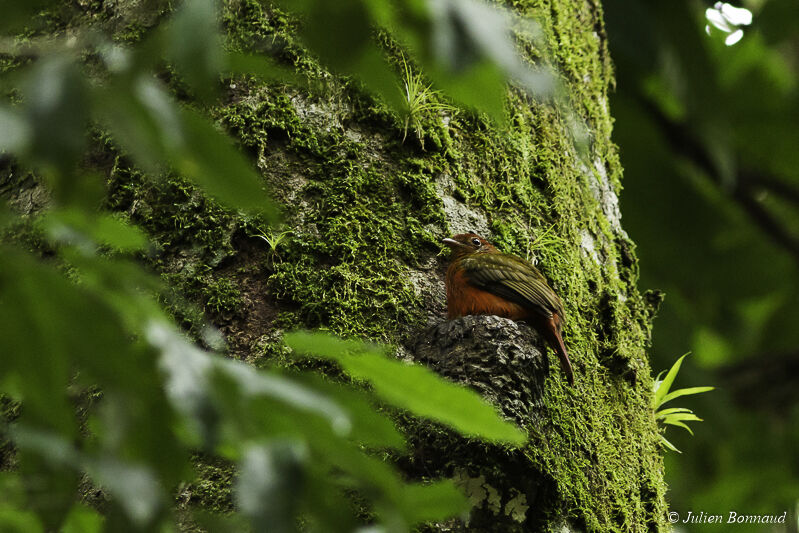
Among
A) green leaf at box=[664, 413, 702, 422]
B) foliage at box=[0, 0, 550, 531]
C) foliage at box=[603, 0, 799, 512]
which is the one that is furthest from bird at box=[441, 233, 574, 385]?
foliage at box=[0, 0, 550, 531]

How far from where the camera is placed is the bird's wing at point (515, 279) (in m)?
2.76

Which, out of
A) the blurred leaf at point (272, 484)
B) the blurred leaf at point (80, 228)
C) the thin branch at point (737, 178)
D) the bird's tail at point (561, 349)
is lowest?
the blurred leaf at point (272, 484)

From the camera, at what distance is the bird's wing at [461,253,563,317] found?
9.06ft

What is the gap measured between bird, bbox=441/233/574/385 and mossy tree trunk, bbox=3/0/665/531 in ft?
0.18

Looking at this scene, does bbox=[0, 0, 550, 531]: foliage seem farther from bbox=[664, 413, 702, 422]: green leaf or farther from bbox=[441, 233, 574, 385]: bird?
bbox=[664, 413, 702, 422]: green leaf

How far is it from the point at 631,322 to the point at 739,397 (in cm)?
217

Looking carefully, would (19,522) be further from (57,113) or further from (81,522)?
(57,113)

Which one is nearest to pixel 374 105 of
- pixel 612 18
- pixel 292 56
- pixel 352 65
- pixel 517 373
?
pixel 292 56

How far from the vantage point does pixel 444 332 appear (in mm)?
2217

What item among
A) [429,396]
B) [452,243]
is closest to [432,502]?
[429,396]

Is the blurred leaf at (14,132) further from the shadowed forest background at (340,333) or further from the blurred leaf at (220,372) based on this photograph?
the blurred leaf at (220,372)

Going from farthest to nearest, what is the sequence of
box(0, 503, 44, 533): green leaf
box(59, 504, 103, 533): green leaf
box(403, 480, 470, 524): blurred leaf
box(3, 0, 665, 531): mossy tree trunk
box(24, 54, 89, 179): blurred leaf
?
1. box(3, 0, 665, 531): mossy tree trunk
2. box(59, 504, 103, 533): green leaf
3. box(0, 503, 44, 533): green leaf
4. box(403, 480, 470, 524): blurred leaf
5. box(24, 54, 89, 179): blurred leaf

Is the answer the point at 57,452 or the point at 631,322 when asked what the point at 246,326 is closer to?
the point at 57,452

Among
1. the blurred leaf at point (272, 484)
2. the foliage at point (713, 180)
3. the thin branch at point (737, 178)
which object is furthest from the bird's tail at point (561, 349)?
the blurred leaf at point (272, 484)
